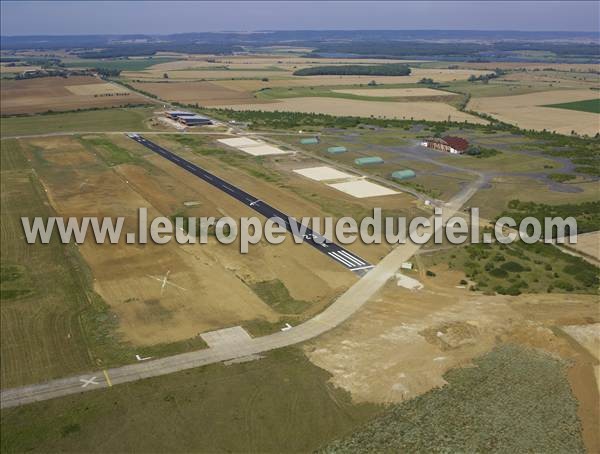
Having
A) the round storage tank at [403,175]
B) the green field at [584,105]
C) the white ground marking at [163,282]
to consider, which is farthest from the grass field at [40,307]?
the green field at [584,105]

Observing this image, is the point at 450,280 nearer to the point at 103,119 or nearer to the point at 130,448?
the point at 130,448

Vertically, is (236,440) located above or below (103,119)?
below

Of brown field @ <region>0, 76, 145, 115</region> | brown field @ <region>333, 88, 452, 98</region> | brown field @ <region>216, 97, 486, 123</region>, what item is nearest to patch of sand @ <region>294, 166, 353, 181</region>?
brown field @ <region>216, 97, 486, 123</region>

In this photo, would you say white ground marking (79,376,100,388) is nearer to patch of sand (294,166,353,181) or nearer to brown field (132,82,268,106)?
patch of sand (294,166,353,181)

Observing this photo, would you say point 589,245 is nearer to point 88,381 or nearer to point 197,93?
point 88,381

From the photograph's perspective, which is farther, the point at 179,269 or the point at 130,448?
the point at 179,269

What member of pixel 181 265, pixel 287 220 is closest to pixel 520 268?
pixel 287 220

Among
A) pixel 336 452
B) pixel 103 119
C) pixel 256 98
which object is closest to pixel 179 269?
pixel 336 452
